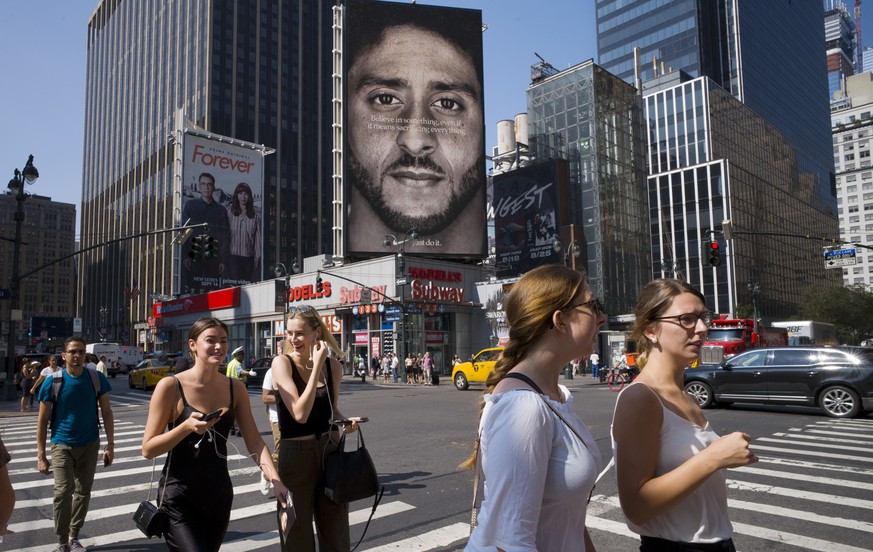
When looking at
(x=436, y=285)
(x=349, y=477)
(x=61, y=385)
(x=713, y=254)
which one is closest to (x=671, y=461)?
(x=349, y=477)

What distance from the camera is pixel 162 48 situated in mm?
119875

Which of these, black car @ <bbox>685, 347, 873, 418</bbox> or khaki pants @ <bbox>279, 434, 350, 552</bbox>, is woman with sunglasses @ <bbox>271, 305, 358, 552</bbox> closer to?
khaki pants @ <bbox>279, 434, 350, 552</bbox>

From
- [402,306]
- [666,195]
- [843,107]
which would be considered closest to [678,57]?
[666,195]

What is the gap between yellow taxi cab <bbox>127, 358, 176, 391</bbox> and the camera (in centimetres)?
2969

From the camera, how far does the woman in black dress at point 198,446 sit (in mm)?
3604

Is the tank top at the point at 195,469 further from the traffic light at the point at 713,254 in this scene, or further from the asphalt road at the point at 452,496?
the traffic light at the point at 713,254

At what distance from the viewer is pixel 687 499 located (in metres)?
2.53

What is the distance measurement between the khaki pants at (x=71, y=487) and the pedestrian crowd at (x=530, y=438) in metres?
2.73

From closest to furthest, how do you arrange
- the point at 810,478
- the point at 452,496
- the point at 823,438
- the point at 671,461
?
1. the point at 671,461
2. the point at 452,496
3. the point at 810,478
4. the point at 823,438

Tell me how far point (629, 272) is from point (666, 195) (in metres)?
39.3

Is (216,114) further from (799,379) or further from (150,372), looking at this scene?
(799,379)

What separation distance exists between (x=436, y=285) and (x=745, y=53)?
101506 millimetres

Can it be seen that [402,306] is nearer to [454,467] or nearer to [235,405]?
[454,467]

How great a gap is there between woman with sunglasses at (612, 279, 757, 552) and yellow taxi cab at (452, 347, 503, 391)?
24675mm
